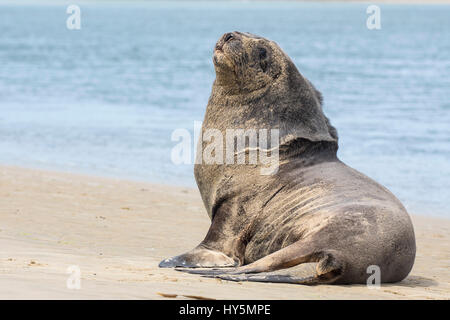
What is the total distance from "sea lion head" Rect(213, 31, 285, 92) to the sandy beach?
1574 mm

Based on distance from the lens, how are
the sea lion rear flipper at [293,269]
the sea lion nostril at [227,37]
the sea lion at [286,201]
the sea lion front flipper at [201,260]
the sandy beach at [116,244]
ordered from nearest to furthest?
1. the sandy beach at [116,244]
2. the sea lion rear flipper at [293,269]
3. the sea lion at [286,201]
4. the sea lion front flipper at [201,260]
5. the sea lion nostril at [227,37]

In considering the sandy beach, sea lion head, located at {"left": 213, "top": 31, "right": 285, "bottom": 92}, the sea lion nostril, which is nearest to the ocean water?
the sandy beach

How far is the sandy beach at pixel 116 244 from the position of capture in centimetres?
479

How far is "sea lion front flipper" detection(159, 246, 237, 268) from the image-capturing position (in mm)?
5766

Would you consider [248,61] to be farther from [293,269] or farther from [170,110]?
[170,110]

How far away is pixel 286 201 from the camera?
600 cm

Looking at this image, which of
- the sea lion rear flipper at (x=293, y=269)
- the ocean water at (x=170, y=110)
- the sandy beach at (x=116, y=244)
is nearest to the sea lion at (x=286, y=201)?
the sea lion rear flipper at (x=293, y=269)

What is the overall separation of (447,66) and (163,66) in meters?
12.5

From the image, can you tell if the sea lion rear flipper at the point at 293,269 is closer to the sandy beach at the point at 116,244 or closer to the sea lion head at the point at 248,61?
the sandy beach at the point at 116,244

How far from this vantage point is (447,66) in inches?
1374

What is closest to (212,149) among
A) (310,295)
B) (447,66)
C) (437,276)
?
(310,295)

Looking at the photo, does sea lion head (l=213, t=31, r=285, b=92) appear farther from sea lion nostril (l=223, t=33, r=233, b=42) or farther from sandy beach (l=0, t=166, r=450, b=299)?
sandy beach (l=0, t=166, r=450, b=299)

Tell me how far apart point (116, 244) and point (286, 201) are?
198 cm

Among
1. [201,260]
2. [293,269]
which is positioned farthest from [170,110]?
[293,269]
